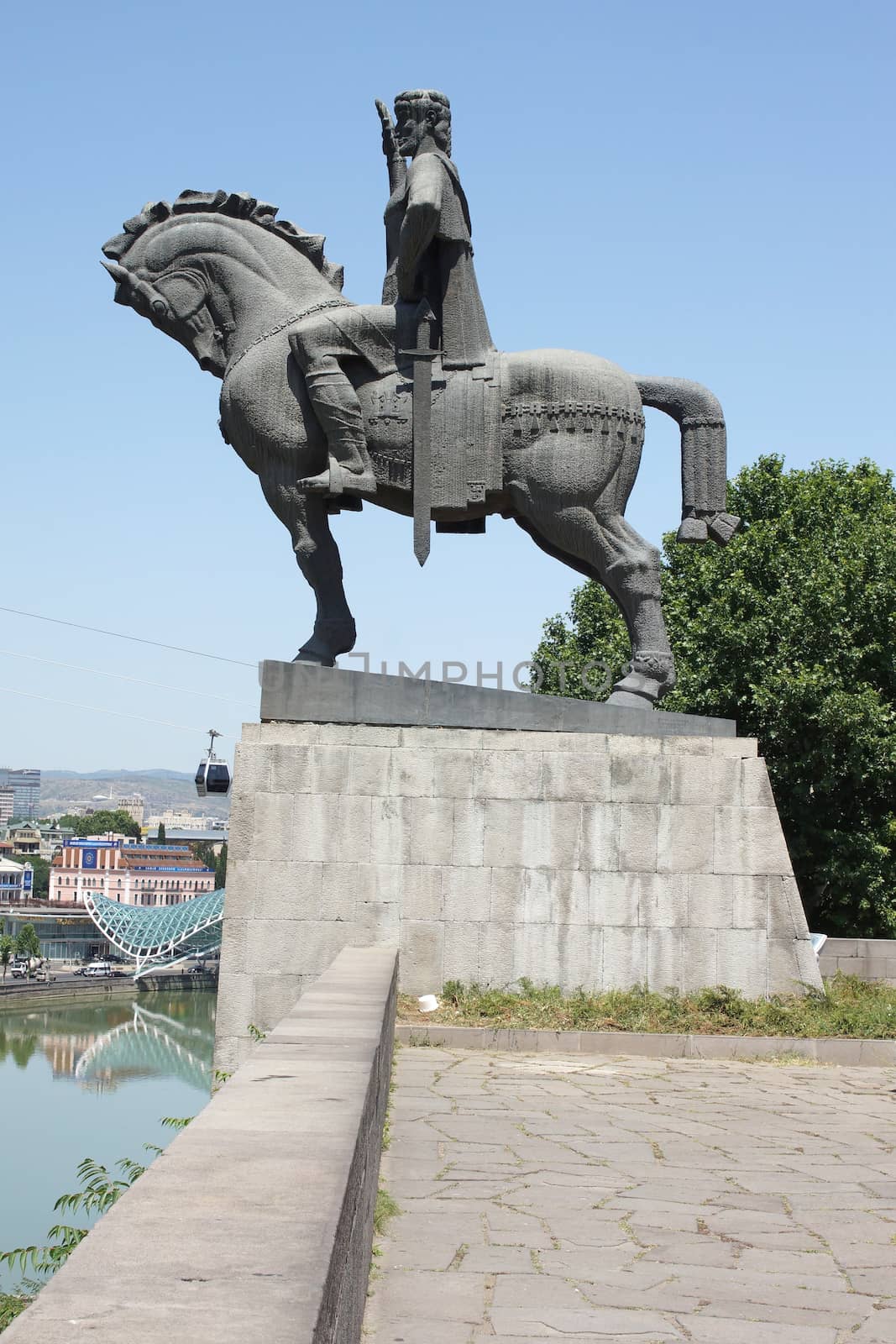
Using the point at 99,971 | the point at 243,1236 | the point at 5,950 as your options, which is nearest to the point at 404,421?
the point at 243,1236

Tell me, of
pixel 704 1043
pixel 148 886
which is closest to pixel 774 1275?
pixel 704 1043

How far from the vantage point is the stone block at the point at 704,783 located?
9547 mm

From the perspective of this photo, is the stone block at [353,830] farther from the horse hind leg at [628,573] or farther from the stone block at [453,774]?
the horse hind leg at [628,573]

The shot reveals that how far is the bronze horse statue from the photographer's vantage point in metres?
9.93

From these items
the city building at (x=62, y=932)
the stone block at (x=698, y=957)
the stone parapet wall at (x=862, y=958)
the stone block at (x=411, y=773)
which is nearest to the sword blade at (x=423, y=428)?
the stone block at (x=411, y=773)

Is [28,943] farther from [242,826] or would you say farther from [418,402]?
[418,402]

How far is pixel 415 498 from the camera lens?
1002 cm

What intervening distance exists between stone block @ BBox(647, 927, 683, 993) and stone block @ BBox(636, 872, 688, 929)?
0.06 metres

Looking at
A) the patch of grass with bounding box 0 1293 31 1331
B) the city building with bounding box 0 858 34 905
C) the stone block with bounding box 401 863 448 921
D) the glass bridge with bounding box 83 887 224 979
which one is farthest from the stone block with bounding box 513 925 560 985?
the city building with bounding box 0 858 34 905

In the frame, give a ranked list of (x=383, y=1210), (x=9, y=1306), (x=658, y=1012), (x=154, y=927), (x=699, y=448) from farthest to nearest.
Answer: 1. (x=154, y=927)
2. (x=699, y=448)
3. (x=658, y=1012)
4. (x=9, y=1306)
5. (x=383, y=1210)

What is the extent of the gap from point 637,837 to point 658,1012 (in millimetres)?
1210

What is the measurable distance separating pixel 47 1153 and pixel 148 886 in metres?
107

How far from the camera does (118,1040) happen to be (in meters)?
50.4

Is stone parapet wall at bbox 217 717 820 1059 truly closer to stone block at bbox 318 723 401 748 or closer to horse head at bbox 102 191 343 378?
stone block at bbox 318 723 401 748
